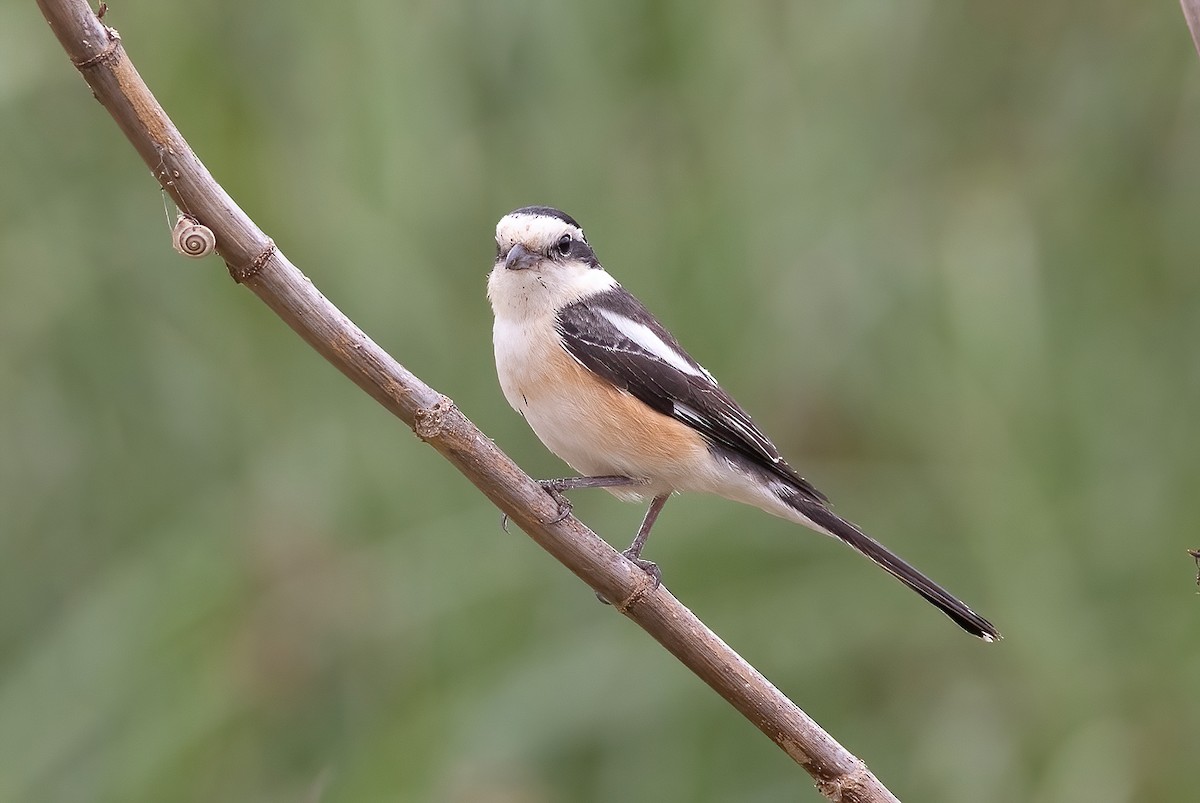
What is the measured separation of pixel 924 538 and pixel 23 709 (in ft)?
8.20

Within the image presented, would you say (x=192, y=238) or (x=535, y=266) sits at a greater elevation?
(x=535, y=266)

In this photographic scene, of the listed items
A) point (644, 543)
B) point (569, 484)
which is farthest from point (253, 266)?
point (644, 543)

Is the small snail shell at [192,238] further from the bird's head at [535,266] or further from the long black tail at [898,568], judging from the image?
the long black tail at [898,568]

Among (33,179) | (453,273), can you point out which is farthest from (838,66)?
(33,179)

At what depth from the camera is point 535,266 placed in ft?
9.48

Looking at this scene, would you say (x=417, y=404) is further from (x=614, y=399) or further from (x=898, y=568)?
(x=898, y=568)

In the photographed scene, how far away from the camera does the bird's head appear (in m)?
2.86

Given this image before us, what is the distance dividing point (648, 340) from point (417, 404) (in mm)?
1201

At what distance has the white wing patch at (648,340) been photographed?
291cm

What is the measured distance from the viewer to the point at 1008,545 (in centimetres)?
349

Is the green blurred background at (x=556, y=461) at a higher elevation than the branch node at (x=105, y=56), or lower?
higher

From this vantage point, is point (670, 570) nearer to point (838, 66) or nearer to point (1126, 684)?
point (1126, 684)

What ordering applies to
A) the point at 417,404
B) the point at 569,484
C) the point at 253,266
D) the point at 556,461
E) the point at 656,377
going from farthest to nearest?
the point at 556,461
the point at 656,377
the point at 569,484
the point at 417,404
the point at 253,266

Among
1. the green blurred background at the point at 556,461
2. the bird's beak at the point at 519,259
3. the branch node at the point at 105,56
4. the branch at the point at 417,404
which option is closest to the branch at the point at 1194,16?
the branch at the point at 417,404
